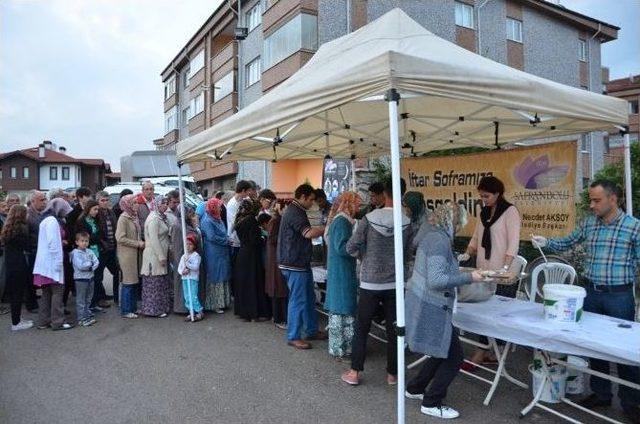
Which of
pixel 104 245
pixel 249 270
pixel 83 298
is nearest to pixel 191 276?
pixel 249 270

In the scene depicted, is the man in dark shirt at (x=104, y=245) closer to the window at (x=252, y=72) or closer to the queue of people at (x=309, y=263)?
the queue of people at (x=309, y=263)

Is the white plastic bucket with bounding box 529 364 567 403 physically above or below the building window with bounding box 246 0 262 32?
below

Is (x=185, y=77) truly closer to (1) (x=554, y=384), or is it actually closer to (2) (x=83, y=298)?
(2) (x=83, y=298)

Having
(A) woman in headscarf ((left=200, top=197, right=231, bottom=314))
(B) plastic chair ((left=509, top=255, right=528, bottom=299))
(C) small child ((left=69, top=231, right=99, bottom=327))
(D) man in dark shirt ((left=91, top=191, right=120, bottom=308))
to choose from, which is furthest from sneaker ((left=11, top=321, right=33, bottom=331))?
(B) plastic chair ((left=509, top=255, right=528, bottom=299))

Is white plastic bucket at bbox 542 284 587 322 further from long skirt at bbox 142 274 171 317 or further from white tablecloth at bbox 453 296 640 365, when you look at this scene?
long skirt at bbox 142 274 171 317

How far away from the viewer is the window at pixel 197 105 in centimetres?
3341

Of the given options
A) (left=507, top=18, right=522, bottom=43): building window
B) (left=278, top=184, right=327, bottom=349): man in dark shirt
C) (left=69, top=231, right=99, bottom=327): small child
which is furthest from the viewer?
(left=507, top=18, right=522, bottom=43): building window

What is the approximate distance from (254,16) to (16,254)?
23.1m

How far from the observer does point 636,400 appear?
11.4ft

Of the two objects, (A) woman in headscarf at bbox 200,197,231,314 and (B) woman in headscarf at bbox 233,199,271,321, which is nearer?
(B) woman in headscarf at bbox 233,199,271,321

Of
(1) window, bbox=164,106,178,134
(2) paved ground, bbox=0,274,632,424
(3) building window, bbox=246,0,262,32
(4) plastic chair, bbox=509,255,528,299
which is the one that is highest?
(3) building window, bbox=246,0,262,32

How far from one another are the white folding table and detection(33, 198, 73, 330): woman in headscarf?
499cm

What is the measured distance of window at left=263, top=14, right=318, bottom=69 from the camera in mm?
19859

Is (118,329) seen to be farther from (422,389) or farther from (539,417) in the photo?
(539,417)
